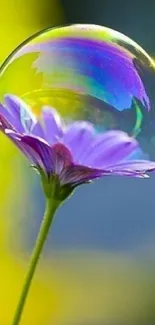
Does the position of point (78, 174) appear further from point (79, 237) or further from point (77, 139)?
point (79, 237)

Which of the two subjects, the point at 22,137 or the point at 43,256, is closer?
the point at 22,137

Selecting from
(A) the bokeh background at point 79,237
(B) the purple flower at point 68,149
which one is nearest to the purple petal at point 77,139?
(B) the purple flower at point 68,149

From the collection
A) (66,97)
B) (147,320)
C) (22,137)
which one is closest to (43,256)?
(147,320)

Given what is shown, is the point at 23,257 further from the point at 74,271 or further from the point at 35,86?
the point at 35,86

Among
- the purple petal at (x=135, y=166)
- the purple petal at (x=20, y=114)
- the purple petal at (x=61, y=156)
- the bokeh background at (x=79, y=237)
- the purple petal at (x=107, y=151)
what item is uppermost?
the purple petal at (x=20, y=114)

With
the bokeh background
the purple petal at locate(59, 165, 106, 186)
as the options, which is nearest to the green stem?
the purple petal at locate(59, 165, 106, 186)

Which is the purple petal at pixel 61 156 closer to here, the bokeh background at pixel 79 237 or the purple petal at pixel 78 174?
the purple petal at pixel 78 174
